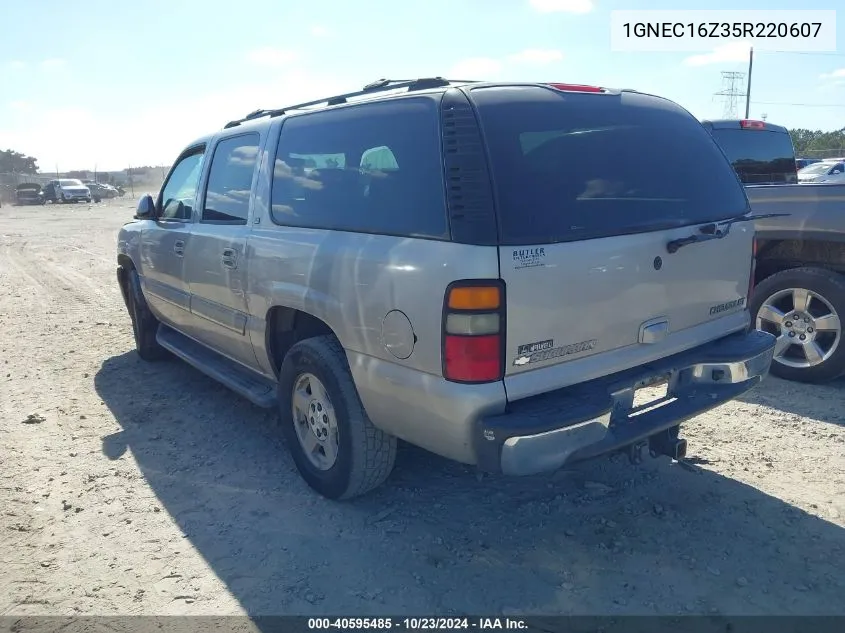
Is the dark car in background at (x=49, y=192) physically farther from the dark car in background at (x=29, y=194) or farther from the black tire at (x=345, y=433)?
the black tire at (x=345, y=433)

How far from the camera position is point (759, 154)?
644 cm

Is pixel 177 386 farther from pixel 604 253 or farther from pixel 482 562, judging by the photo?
pixel 604 253

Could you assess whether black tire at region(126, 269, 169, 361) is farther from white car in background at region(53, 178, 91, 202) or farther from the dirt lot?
white car in background at region(53, 178, 91, 202)

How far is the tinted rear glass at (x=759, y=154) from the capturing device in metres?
6.30

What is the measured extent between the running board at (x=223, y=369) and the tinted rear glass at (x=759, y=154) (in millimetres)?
4878

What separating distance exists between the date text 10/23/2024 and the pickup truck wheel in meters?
3.52

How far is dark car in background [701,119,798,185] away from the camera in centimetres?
629

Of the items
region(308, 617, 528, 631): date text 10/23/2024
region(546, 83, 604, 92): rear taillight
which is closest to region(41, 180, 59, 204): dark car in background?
region(546, 83, 604, 92): rear taillight

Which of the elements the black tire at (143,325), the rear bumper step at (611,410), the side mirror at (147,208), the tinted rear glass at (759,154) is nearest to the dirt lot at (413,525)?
the rear bumper step at (611,410)

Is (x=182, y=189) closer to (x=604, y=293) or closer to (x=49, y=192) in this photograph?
(x=604, y=293)

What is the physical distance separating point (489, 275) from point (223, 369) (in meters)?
2.73

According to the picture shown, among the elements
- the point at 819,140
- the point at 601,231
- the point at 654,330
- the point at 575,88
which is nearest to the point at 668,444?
the point at 654,330

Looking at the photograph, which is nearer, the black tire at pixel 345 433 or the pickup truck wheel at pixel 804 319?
the black tire at pixel 345 433

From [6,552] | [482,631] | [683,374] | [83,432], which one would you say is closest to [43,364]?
[83,432]
